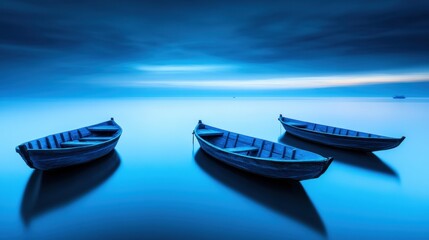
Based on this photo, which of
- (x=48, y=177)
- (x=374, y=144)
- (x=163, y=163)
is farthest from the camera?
(x=163, y=163)

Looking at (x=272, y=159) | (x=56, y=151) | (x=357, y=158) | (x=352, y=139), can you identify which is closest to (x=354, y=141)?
(x=352, y=139)

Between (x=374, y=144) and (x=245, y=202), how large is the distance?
722cm

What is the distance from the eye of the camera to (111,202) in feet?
23.0

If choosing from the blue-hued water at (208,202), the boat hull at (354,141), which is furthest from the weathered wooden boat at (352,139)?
the blue-hued water at (208,202)

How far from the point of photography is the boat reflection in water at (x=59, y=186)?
6.43 metres

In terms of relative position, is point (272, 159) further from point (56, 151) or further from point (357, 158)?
point (357, 158)

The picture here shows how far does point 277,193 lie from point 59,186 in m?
7.32

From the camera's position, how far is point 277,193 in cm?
702

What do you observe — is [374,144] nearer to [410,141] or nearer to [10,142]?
[410,141]

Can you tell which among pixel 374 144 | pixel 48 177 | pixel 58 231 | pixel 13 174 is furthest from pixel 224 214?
pixel 13 174

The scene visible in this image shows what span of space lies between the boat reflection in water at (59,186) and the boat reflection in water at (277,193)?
461 cm

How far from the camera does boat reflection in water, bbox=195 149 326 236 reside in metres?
6.10

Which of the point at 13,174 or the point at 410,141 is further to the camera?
the point at 410,141

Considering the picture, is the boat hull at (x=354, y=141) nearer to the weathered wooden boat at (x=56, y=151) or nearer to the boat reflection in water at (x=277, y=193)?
the boat reflection in water at (x=277, y=193)
